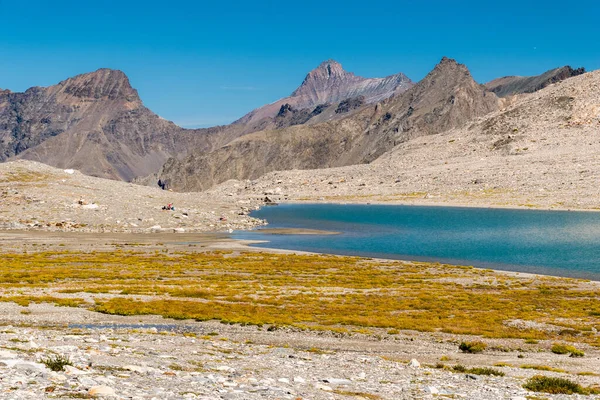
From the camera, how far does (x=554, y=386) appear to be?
23.6 meters

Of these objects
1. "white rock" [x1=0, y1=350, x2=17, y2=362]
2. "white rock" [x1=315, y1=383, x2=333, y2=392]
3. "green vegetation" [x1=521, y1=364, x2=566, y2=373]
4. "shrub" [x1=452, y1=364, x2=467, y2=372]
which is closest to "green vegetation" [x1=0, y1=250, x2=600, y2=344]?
"green vegetation" [x1=521, y1=364, x2=566, y2=373]

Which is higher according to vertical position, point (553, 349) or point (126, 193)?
point (126, 193)

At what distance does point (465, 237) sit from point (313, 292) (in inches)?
2214

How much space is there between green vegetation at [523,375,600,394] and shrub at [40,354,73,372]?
16704 millimetres

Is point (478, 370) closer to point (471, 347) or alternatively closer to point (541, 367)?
point (541, 367)

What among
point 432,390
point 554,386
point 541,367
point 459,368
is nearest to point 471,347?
point 541,367

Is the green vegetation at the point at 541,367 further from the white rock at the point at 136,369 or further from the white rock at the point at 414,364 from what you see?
the white rock at the point at 136,369

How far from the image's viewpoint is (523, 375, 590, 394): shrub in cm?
2341

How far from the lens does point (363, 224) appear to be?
132875 millimetres

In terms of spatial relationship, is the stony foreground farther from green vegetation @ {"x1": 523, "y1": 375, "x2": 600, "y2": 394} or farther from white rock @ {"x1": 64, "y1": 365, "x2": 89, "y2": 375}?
green vegetation @ {"x1": 523, "y1": 375, "x2": 600, "y2": 394}

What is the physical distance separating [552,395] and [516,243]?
7460 cm

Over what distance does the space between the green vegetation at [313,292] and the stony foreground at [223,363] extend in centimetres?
286

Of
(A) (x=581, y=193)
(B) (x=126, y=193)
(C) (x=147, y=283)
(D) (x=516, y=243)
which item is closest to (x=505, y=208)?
(A) (x=581, y=193)

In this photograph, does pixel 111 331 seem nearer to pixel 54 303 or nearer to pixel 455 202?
pixel 54 303
